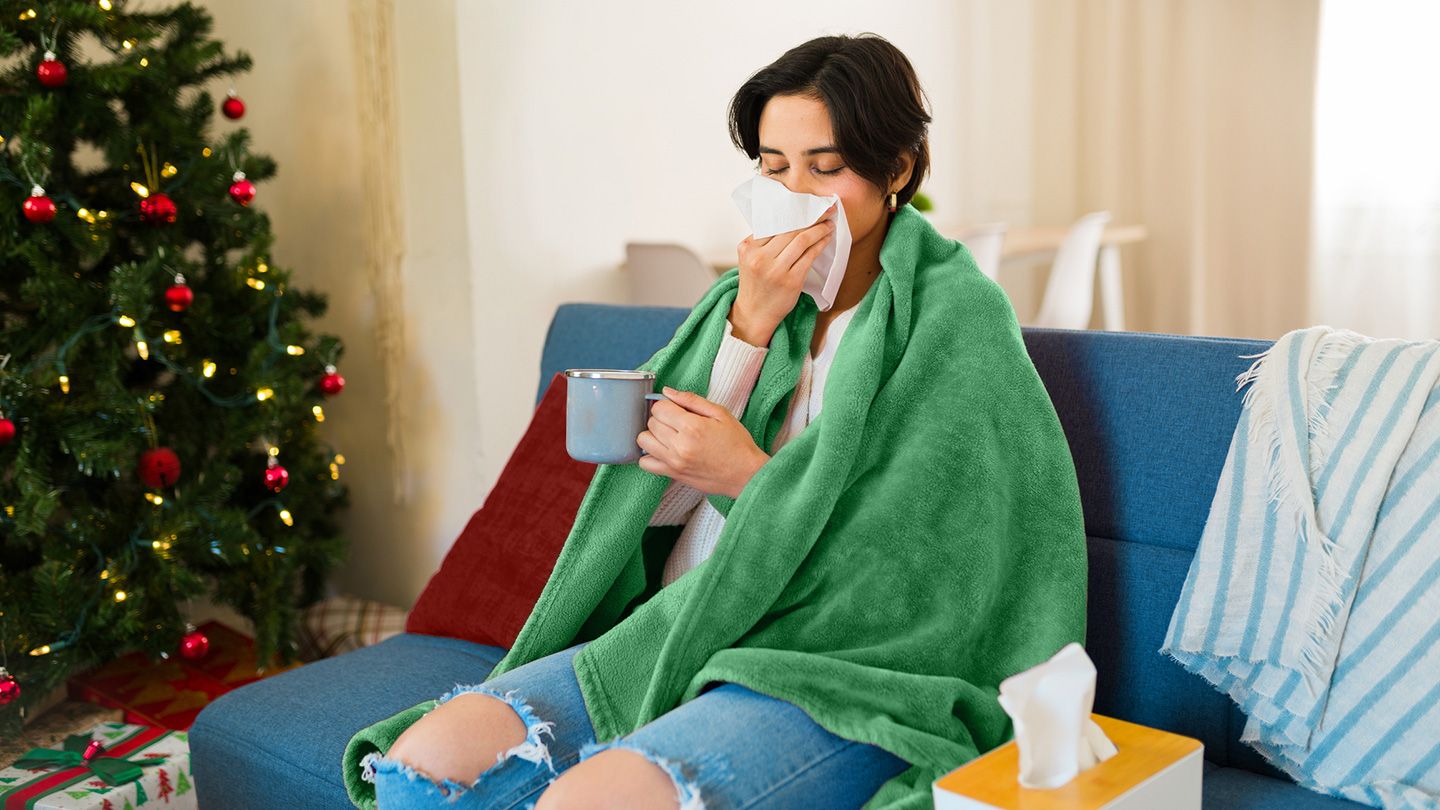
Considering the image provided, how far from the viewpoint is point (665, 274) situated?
291cm

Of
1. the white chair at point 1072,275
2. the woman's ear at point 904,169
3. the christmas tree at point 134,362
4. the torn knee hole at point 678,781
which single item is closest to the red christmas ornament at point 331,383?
the christmas tree at point 134,362

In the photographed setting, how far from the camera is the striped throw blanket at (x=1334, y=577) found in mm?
1259

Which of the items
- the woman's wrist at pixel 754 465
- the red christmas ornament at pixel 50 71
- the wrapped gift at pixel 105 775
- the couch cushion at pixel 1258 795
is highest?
the red christmas ornament at pixel 50 71

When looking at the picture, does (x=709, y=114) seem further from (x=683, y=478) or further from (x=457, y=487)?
(x=683, y=478)

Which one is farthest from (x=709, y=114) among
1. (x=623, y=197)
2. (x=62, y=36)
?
(x=62, y=36)

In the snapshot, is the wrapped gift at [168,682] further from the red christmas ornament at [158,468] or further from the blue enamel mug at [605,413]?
the blue enamel mug at [605,413]

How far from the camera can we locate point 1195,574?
54.8 inches

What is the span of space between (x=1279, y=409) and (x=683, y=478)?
64cm

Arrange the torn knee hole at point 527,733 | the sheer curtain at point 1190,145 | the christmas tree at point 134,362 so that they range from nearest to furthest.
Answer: the torn knee hole at point 527,733 → the christmas tree at point 134,362 → the sheer curtain at point 1190,145

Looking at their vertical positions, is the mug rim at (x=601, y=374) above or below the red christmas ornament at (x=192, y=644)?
above

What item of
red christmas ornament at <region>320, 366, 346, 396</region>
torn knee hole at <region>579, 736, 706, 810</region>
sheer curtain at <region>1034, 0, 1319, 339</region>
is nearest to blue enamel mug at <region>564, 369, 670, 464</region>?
torn knee hole at <region>579, 736, 706, 810</region>

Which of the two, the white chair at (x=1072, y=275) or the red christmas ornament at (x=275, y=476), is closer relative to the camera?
the red christmas ornament at (x=275, y=476)

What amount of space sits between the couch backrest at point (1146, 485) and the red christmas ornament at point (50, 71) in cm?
159

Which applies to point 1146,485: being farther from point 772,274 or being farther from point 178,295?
point 178,295
